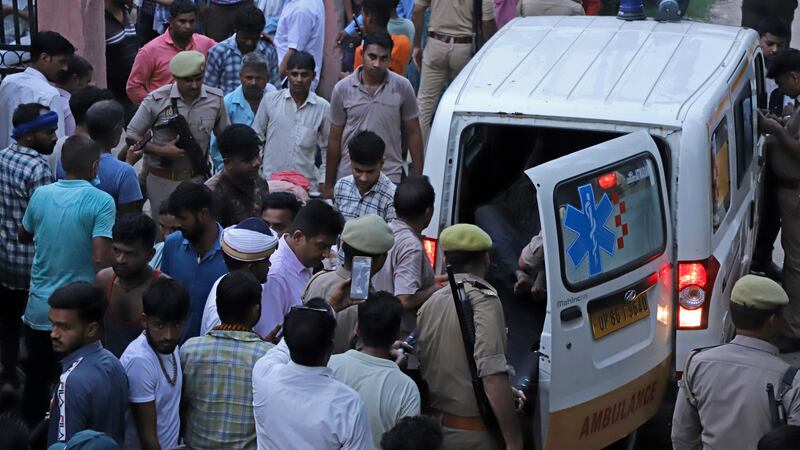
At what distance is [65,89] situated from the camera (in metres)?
8.47

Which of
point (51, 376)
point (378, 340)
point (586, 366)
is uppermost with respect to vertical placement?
point (378, 340)

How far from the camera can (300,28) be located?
11.5 meters

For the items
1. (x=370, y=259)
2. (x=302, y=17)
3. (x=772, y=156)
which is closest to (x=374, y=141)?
(x=370, y=259)

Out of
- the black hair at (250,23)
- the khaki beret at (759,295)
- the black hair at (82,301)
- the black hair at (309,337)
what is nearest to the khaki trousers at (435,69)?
the black hair at (250,23)

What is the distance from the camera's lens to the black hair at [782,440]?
4328mm

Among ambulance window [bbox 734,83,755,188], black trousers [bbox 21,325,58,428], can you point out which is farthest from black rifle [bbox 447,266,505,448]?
ambulance window [bbox 734,83,755,188]

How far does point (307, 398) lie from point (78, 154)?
96.0 inches

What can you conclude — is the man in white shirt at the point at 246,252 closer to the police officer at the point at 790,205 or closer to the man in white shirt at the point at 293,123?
the man in white shirt at the point at 293,123

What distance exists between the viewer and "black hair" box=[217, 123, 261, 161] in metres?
7.26

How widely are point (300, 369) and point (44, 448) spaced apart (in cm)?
151

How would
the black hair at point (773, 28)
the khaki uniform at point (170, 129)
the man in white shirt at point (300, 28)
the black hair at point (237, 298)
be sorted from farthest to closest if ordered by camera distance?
the man in white shirt at point (300, 28)
the black hair at point (773, 28)
the khaki uniform at point (170, 129)
the black hair at point (237, 298)

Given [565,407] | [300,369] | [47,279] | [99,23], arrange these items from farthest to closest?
[99,23] → [47,279] → [565,407] → [300,369]

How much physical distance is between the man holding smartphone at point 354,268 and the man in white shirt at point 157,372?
2.40 ft

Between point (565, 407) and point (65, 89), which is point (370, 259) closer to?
point (565, 407)
